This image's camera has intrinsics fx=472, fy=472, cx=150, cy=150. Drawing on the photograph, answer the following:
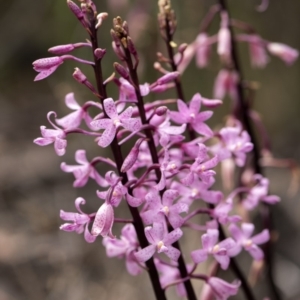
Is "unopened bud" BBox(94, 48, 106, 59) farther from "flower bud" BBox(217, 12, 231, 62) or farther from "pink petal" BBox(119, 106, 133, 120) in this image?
"flower bud" BBox(217, 12, 231, 62)

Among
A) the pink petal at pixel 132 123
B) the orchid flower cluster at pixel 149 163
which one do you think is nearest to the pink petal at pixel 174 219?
the orchid flower cluster at pixel 149 163

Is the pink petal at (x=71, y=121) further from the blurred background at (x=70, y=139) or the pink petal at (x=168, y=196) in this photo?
the blurred background at (x=70, y=139)

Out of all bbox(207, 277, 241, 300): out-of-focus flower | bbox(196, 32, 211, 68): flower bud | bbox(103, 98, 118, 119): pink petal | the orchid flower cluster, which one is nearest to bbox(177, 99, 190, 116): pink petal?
the orchid flower cluster

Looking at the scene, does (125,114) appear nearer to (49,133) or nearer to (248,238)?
(49,133)

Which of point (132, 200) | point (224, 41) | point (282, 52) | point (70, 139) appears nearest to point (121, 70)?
point (132, 200)

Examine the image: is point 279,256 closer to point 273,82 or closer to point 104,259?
point 104,259

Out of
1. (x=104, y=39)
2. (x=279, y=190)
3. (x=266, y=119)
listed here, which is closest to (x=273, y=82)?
(x=266, y=119)

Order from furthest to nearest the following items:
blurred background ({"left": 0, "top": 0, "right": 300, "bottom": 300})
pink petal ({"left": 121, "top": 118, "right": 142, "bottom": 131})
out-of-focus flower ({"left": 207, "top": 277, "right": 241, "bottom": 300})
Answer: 1. blurred background ({"left": 0, "top": 0, "right": 300, "bottom": 300})
2. out-of-focus flower ({"left": 207, "top": 277, "right": 241, "bottom": 300})
3. pink petal ({"left": 121, "top": 118, "right": 142, "bottom": 131})

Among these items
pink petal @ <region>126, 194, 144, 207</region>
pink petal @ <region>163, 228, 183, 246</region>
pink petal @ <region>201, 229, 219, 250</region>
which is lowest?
pink petal @ <region>201, 229, 219, 250</region>

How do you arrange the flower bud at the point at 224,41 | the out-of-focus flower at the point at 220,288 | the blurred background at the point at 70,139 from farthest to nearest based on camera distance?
the blurred background at the point at 70,139, the flower bud at the point at 224,41, the out-of-focus flower at the point at 220,288
